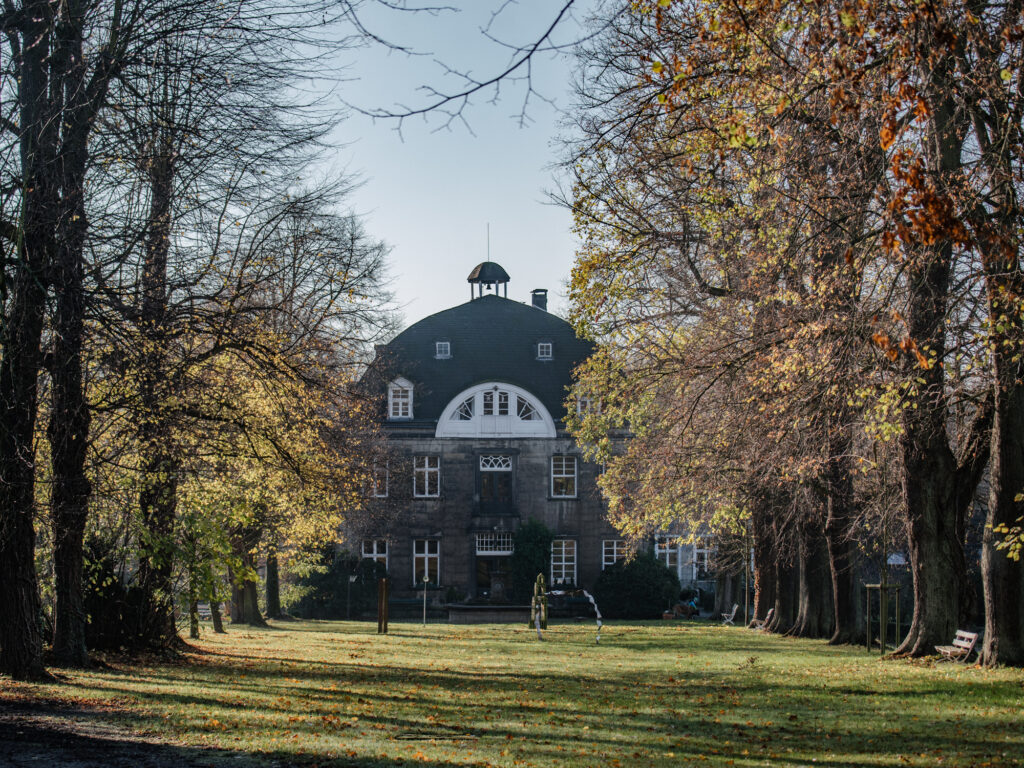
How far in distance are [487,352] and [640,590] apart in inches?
527

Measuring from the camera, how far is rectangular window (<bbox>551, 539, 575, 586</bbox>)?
157 feet

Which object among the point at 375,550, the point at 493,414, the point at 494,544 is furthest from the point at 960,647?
the point at 375,550

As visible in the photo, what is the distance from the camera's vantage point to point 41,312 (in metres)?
11.4

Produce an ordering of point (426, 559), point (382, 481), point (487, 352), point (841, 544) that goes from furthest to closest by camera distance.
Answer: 1. point (487, 352)
2. point (426, 559)
3. point (382, 481)
4. point (841, 544)

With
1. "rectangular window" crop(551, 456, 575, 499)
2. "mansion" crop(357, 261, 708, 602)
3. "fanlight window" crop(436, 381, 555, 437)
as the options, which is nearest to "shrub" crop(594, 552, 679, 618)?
"mansion" crop(357, 261, 708, 602)

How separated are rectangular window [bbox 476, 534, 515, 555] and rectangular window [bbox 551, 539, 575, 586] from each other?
1995 millimetres

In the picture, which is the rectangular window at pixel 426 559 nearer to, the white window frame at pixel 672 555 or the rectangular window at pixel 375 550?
the rectangular window at pixel 375 550

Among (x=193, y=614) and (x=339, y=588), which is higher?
(x=193, y=614)

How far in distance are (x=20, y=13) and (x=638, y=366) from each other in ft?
46.3

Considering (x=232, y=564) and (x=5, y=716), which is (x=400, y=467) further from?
(x=5, y=716)

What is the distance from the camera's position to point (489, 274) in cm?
5506

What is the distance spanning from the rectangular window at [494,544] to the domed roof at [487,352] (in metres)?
5.80

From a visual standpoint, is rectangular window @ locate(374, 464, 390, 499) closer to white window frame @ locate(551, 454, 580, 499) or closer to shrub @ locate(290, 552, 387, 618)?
shrub @ locate(290, 552, 387, 618)

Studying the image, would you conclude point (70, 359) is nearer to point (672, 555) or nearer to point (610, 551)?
point (610, 551)
